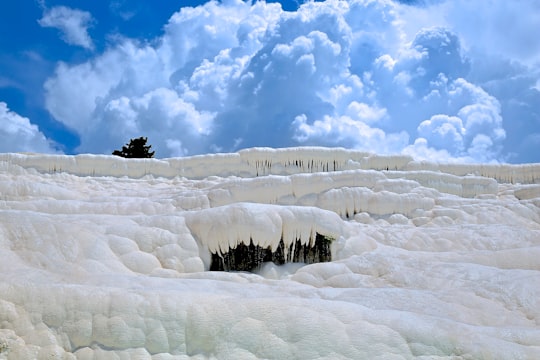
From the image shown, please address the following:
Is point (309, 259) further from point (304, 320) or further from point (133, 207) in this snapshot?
point (133, 207)

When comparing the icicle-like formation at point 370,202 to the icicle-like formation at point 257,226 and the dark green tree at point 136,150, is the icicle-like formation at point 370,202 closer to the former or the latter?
the icicle-like formation at point 257,226

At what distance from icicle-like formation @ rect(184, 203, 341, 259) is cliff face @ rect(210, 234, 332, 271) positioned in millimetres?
→ 73

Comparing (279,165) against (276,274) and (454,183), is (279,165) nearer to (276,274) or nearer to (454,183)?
(454,183)

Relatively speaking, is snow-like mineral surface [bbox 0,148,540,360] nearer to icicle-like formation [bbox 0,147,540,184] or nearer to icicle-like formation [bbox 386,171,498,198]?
icicle-like formation [bbox 386,171,498,198]

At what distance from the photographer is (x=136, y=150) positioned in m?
31.8

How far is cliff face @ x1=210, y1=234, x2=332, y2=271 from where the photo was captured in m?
9.16

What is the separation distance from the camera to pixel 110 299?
5.03 meters

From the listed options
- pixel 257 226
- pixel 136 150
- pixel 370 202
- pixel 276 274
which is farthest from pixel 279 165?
pixel 136 150

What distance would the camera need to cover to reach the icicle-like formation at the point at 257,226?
9.15m

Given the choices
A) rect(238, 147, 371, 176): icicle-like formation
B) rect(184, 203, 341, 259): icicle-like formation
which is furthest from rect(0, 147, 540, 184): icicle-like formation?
rect(184, 203, 341, 259): icicle-like formation

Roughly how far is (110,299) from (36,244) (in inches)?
116

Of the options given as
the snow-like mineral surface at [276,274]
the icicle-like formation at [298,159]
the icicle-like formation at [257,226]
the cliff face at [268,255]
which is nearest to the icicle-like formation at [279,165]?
the icicle-like formation at [298,159]

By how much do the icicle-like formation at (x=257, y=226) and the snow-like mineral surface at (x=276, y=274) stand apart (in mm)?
24

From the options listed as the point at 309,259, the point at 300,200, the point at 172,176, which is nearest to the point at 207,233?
the point at 309,259
